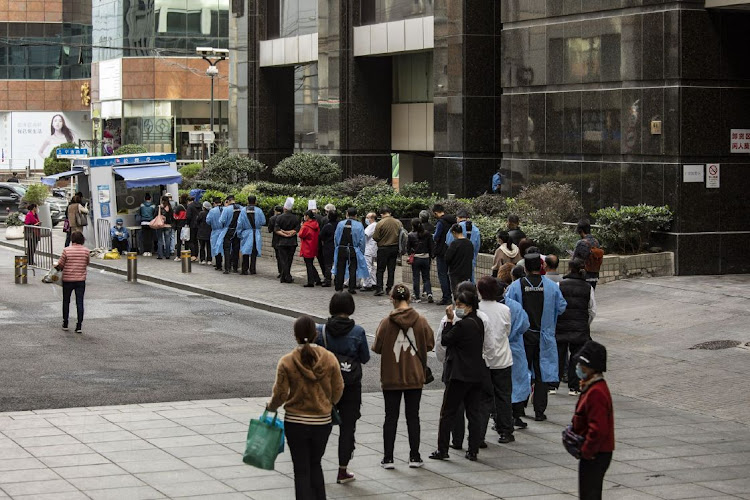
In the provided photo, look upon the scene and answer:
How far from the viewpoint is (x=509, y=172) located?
28.2 m

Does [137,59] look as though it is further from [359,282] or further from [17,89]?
[359,282]

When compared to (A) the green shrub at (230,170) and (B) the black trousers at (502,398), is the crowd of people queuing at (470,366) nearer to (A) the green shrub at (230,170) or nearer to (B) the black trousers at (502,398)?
(B) the black trousers at (502,398)

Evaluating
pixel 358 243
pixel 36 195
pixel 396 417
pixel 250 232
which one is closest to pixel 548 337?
pixel 396 417

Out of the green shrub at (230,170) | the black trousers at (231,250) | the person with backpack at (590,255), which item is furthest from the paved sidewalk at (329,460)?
the green shrub at (230,170)

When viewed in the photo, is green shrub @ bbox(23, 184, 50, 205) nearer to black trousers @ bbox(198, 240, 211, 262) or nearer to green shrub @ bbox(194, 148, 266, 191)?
green shrub @ bbox(194, 148, 266, 191)

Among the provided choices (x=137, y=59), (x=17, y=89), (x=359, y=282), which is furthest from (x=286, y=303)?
(x=17, y=89)

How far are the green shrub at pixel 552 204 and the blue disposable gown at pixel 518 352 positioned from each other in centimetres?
1208

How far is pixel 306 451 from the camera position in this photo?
28.3 feet

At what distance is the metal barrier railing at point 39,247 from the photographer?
2850 centimetres

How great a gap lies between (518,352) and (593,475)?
422cm

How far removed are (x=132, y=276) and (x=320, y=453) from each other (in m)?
19.8

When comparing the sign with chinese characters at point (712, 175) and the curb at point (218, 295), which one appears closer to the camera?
the curb at point (218, 295)

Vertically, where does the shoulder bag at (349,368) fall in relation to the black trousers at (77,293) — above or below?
above

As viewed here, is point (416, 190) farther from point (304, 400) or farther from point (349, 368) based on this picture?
point (304, 400)
